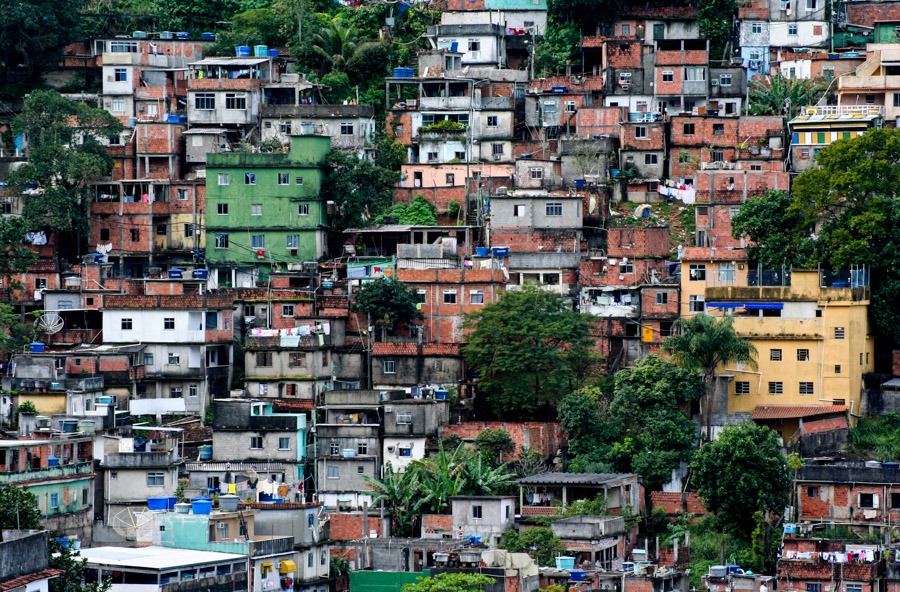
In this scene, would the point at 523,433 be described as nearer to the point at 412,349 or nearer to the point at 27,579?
the point at 412,349

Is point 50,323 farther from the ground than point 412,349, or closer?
farther from the ground

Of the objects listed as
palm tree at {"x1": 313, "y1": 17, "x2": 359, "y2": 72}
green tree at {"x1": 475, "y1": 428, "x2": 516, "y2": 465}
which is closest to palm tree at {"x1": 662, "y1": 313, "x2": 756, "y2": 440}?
green tree at {"x1": 475, "y1": 428, "x2": 516, "y2": 465}

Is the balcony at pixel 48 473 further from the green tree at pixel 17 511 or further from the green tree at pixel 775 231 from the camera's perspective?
the green tree at pixel 775 231

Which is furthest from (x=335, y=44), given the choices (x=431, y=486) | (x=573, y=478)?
(x=573, y=478)

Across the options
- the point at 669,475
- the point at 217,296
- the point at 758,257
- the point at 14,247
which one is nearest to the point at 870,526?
the point at 669,475

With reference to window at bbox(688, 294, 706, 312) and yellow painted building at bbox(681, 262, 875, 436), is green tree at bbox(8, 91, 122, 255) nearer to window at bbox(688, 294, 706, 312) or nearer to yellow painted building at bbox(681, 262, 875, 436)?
window at bbox(688, 294, 706, 312)

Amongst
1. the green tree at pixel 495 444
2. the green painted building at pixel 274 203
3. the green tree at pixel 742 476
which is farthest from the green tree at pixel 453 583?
the green painted building at pixel 274 203
